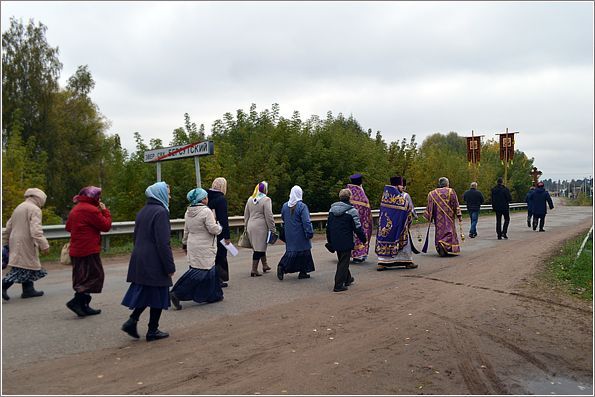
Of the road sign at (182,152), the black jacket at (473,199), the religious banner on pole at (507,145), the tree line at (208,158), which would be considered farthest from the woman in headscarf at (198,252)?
the religious banner on pole at (507,145)

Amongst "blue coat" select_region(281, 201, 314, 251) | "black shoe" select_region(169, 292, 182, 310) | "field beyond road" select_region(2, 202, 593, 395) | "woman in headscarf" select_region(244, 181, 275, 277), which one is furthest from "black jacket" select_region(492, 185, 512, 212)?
"black shoe" select_region(169, 292, 182, 310)

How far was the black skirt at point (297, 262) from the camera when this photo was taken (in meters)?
9.89

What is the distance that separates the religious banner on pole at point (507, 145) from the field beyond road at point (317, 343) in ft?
124

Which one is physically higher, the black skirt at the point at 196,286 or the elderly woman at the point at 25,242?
the elderly woman at the point at 25,242

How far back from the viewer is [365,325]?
6781mm

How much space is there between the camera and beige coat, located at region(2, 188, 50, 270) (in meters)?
7.23

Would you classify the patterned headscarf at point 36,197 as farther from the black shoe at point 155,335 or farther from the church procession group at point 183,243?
the black shoe at point 155,335

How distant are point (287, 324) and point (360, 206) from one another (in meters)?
5.77

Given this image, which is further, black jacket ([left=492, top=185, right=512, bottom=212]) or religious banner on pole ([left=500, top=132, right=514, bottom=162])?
religious banner on pole ([left=500, top=132, right=514, bottom=162])

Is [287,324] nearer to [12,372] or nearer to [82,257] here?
[82,257]

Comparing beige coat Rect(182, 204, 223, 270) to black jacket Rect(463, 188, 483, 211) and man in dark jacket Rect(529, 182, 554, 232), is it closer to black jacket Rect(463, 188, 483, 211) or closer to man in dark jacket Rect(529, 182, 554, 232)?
black jacket Rect(463, 188, 483, 211)

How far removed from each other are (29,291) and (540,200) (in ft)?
62.1

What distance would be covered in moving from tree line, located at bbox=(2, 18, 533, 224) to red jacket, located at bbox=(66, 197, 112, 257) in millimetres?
10149

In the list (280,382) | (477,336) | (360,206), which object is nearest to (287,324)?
(280,382)
